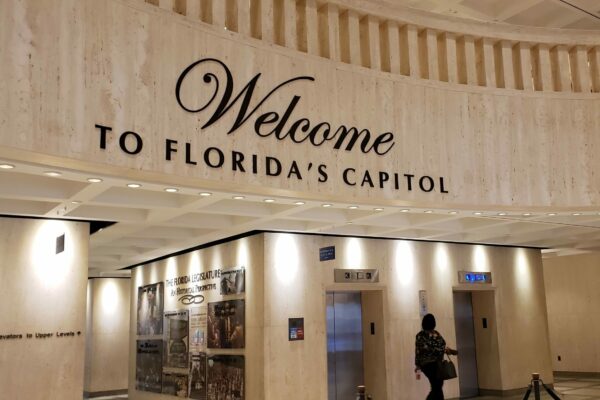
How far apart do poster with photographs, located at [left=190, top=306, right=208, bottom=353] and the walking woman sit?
14.4 feet

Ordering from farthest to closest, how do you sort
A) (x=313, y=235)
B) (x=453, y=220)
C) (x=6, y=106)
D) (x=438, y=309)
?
(x=438, y=309) → (x=313, y=235) → (x=453, y=220) → (x=6, y=106)

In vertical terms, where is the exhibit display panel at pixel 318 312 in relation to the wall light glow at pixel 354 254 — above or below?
below

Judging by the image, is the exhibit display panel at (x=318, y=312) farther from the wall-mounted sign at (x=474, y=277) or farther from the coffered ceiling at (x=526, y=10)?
the coffered ceiling at (x=526, y=10)

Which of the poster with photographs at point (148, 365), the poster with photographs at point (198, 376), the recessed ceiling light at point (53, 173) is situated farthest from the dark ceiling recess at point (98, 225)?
the poster with photographs at point (148, 365)

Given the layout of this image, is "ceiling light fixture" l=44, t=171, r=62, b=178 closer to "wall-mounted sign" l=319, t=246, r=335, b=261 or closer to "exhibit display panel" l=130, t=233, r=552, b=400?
"exhibit display panel" l=130, t=233, r=552, b=400

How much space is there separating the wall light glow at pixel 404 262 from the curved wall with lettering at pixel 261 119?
383 cm

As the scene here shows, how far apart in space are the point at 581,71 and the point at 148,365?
11.3 m

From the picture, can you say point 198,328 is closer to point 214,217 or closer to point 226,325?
point 226,325

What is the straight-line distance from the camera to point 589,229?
12281 mm

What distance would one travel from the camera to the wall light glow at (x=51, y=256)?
905cm

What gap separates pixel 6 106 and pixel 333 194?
3929 millimetres

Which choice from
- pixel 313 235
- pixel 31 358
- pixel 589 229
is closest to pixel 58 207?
pixel 31 358

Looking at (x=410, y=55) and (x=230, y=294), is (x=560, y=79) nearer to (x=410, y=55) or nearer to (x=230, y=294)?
(x=410, y=55)

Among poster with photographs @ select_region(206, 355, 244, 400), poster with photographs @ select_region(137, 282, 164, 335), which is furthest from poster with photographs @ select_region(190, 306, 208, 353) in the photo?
poster with photographs @ select_region(137, 282, 164, 335)
